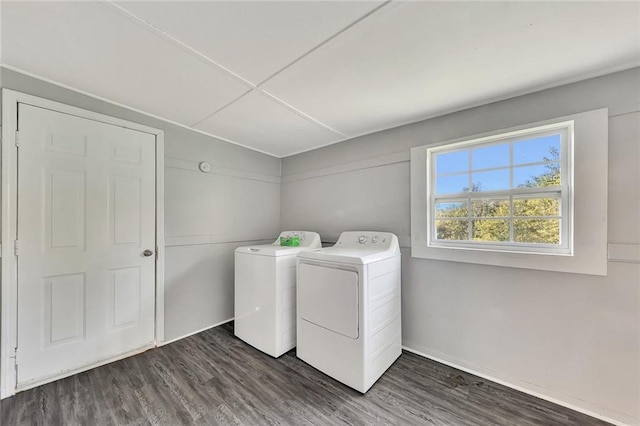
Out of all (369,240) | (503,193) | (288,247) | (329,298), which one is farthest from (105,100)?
(503,193)

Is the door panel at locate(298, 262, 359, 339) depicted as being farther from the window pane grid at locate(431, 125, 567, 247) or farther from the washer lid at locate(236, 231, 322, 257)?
the window pane grid at locate(431, 125, 567, 247)

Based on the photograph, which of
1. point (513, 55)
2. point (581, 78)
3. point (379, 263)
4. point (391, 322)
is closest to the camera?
point (513, 55)

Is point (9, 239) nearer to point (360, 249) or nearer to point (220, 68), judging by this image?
point (220, 68)

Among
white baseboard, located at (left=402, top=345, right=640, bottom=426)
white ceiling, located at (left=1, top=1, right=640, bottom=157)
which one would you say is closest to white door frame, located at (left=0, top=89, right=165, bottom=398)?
white ceiling, located at (left=1, top=1, right=640, bottom=157)

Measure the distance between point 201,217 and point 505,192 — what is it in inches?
113

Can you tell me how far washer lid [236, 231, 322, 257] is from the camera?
2266 mm

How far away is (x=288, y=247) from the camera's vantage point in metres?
2.59

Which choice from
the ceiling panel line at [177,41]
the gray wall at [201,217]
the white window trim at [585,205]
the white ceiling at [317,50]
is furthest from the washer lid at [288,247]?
the white window trim at [585,205]

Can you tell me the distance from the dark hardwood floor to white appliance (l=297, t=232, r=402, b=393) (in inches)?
5.5

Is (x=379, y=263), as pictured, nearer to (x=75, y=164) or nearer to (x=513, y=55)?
(x=513, y=55)

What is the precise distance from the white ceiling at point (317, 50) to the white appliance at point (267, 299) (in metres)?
1.40

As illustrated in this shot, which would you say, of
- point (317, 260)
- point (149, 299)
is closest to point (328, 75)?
point (317, 260)

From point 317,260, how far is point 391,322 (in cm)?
84

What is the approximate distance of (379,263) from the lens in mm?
1898
